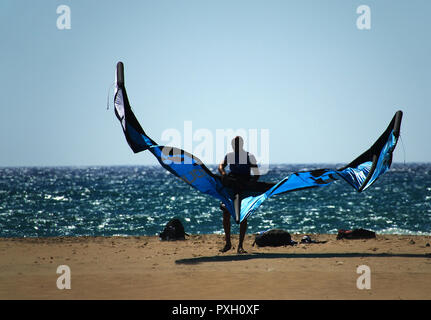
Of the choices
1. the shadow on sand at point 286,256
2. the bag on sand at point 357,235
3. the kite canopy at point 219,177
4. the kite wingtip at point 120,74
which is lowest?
the bag on sand at point 357,235

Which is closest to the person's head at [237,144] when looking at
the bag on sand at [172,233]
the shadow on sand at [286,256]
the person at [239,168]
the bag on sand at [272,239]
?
the person at [239,168]

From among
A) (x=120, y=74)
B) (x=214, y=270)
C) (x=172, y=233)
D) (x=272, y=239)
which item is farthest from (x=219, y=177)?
(x=172, y=233)

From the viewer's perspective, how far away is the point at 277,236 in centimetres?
1024

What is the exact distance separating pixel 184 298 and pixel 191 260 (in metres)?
2.64

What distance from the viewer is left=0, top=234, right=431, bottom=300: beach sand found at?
575cm

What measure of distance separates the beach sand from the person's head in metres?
2.00

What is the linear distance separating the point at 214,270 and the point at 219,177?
2383 mm

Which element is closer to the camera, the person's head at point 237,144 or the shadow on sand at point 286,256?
the shadow on sand at point 286,256

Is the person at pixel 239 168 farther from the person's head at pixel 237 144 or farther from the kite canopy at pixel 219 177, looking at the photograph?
the kite canopy at pixel 219 177

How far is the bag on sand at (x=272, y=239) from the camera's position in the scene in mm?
10102

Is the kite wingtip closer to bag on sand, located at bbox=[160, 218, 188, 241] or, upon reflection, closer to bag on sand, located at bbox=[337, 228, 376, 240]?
bag on sand, located at bbox=[160, 218, 188, 241]

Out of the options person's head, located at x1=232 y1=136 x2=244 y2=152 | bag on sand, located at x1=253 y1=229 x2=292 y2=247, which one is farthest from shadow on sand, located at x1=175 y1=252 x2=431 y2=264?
person's head, located at x1=232 y1=136 x2=244 y2=152

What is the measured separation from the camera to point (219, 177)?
29.6ft

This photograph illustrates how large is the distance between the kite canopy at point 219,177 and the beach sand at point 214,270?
109 cm
